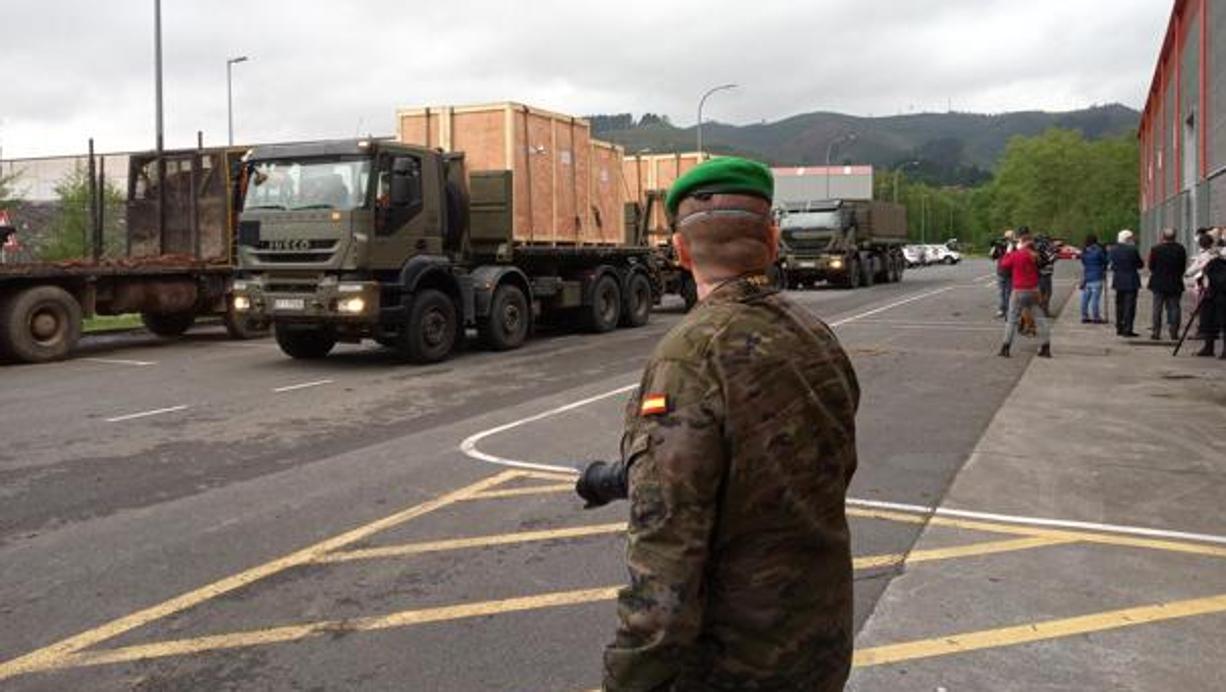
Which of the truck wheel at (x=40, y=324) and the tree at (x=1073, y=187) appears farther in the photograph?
the tree at (x=1073, y=187)

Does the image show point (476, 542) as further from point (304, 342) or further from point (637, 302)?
point (637, 302)

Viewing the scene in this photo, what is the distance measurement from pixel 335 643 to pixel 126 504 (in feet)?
9.82

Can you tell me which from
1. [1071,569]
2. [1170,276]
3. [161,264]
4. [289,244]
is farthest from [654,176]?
[1071,569]

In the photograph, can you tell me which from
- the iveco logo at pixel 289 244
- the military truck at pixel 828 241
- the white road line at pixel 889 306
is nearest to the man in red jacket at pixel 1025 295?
the white road line at pixel 889 306

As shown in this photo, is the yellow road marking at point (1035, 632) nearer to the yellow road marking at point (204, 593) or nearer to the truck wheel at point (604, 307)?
the yellow road marking at point (204, 593)

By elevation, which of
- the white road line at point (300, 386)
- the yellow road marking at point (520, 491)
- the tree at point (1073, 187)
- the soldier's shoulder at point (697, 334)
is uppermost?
the tree at point (1073, 187)

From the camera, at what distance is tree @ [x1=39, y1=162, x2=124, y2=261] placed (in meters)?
28.5

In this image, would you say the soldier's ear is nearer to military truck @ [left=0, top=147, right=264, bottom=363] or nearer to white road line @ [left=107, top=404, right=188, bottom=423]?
white road line @ [left=107, top=404, right=188, bottom=423]

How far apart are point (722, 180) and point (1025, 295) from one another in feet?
44.8

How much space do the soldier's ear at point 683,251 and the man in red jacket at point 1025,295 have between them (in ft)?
43.7

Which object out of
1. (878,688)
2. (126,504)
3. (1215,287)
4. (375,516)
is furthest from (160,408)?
(1215,287)

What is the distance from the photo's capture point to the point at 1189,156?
3634 centimetres

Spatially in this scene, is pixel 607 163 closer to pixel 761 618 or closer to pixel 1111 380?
pixel 1111 380

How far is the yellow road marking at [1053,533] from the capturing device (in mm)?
5688
